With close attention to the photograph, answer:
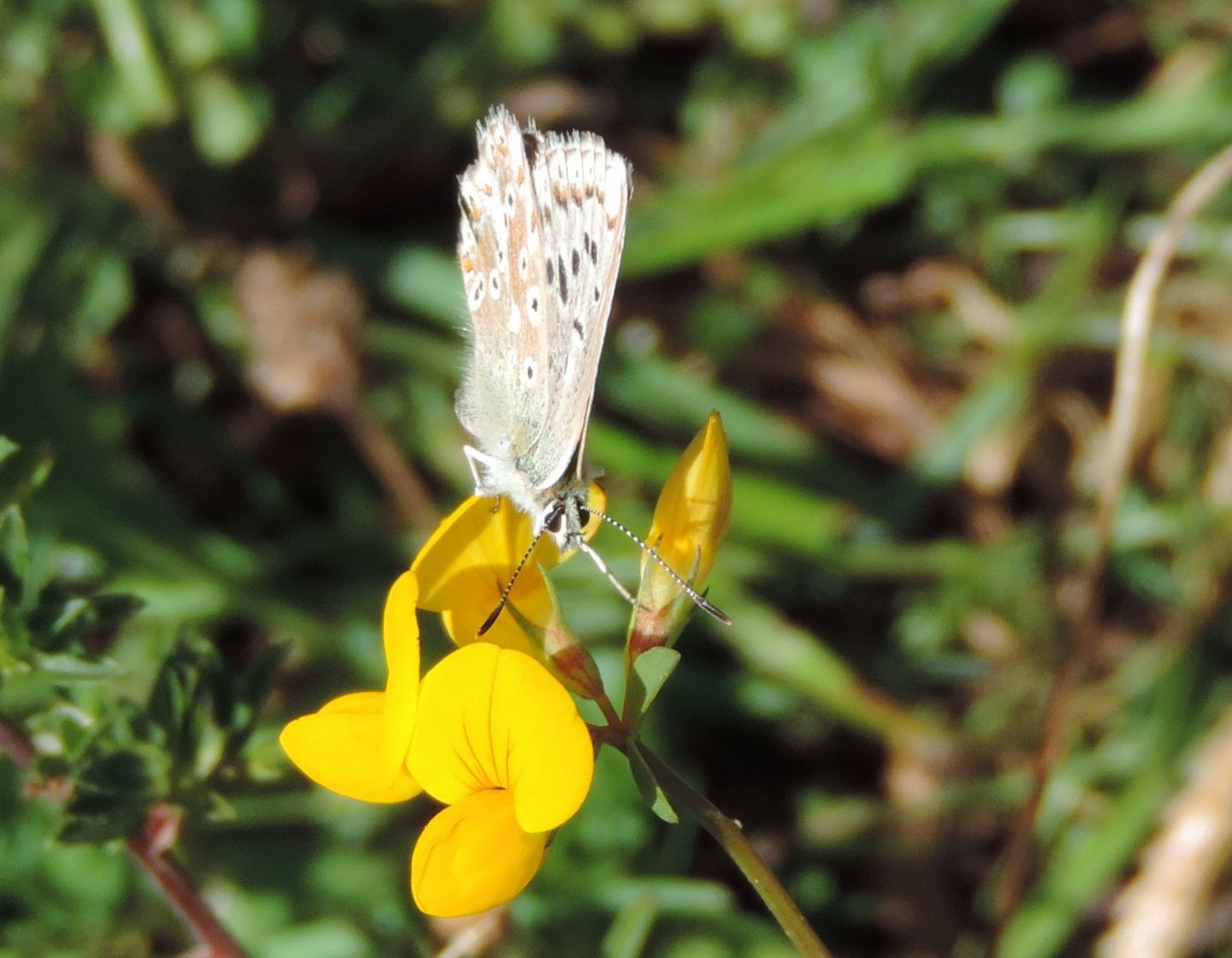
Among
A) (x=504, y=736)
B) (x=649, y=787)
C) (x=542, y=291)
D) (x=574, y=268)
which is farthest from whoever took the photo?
(x=542, y=291)

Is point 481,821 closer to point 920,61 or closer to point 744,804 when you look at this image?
point 744,804

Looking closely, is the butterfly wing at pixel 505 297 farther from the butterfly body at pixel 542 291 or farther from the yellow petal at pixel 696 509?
the yellow petal at pixel 696 509

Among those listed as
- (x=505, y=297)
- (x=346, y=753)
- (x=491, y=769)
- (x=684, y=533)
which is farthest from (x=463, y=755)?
(x=505, y=297)

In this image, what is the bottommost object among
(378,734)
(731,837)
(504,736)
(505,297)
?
(731,837)

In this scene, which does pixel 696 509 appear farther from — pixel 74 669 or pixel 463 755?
pixel 74 669

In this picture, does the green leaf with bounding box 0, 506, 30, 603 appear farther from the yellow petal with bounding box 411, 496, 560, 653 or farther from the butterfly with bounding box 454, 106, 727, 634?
the butterfly with bounding box 454, 106, 727, 634

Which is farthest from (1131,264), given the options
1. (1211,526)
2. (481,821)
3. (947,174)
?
(481,821)

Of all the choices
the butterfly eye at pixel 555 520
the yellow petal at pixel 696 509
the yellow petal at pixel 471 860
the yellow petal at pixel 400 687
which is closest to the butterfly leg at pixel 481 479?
the butterfly eye at pixel 555 520

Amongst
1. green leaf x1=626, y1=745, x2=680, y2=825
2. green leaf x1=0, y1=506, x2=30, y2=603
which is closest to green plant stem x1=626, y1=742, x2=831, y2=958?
green leaf x1=626, y1=745, x2=680, y2=825
